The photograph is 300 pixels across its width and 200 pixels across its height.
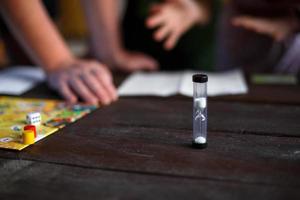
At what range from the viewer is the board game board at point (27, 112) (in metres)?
0.74

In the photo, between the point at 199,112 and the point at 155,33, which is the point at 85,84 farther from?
the point at 155,33

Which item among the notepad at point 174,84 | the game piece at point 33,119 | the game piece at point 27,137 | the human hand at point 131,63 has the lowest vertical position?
the game piece at point 27,137

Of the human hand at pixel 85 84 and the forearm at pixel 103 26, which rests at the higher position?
the forearm at pixel 103 26

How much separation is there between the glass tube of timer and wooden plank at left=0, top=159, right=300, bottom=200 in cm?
13

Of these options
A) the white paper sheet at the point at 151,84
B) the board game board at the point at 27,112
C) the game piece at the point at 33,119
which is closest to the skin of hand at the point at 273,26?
the white paper sheet at the point at 151,84

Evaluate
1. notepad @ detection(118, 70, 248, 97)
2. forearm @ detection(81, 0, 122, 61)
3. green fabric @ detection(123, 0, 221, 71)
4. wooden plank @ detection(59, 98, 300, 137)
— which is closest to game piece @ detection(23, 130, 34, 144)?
wooden plank @ detection(59, 98, 300, 137)

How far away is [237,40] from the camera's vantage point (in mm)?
1602

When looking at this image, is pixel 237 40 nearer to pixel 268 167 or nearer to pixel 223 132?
pixel 223 132

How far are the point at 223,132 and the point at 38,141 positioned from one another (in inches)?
14.3

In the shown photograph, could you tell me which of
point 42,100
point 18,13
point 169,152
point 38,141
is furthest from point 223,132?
point 18,13

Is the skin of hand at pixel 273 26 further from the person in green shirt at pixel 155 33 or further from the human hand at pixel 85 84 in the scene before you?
the human hand at pixel 85 84

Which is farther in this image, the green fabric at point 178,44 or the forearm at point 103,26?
the green fabric at point 178,44

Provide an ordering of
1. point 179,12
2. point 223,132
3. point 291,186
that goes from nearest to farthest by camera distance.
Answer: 1. point 291,186
2. point 223,132
3. point 179,12

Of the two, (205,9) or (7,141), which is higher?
(205,9)
